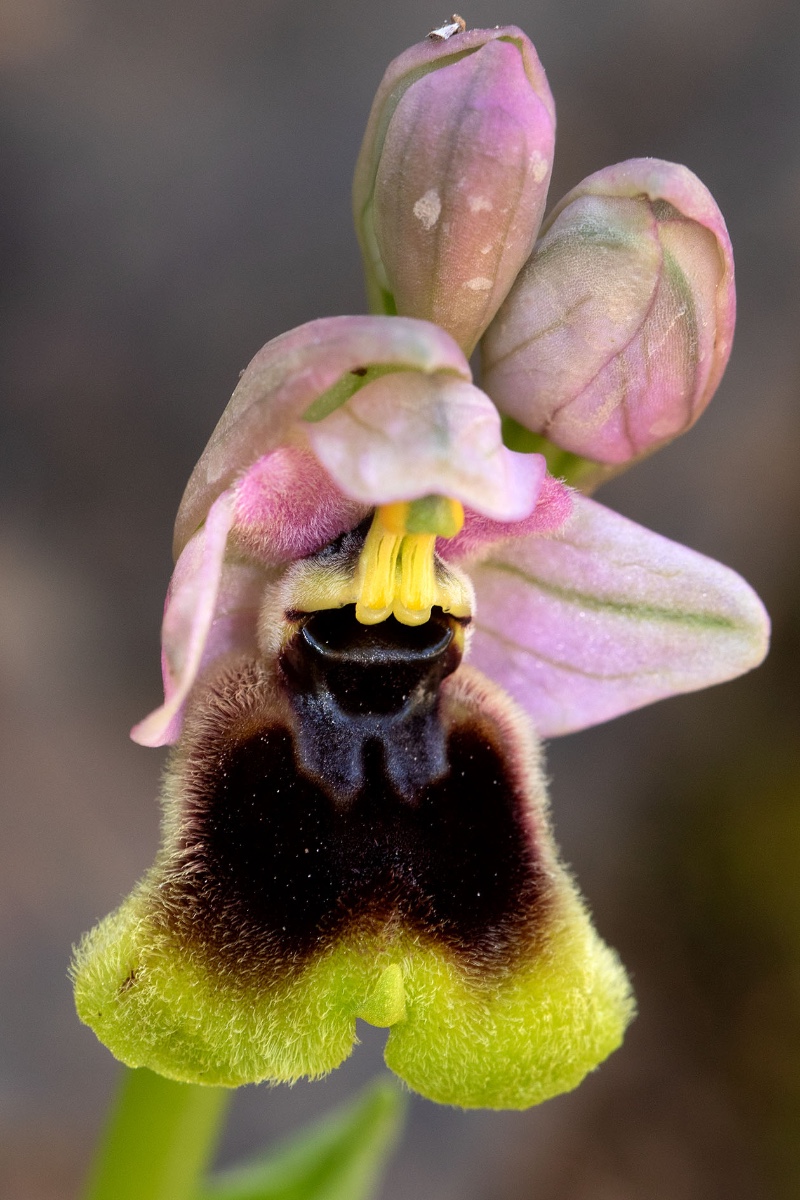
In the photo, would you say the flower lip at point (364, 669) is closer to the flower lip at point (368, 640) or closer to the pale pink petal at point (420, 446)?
the flower lip at point (368, 640)

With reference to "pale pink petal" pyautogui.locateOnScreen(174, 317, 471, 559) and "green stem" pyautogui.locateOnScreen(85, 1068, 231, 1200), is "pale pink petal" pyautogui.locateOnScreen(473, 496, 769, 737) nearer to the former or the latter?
"pale pink petal" pyautogui.locateOnScreen(174, 317, 471, 559)

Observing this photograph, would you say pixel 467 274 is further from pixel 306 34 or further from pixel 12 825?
pixel 306 34

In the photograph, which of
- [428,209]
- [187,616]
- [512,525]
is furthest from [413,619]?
[428,209]

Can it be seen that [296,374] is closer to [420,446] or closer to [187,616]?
[420,446]

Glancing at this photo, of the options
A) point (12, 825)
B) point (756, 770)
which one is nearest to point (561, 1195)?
point (756, 770)

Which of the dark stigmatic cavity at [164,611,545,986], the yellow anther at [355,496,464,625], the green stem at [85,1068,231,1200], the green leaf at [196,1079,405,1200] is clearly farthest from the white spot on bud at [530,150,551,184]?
the green leaf at [196,1079,405,1200]

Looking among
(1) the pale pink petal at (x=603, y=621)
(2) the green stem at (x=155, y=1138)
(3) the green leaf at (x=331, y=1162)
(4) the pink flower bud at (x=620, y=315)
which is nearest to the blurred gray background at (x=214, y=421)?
(3) the green leaf at (x=331, y=1162)
